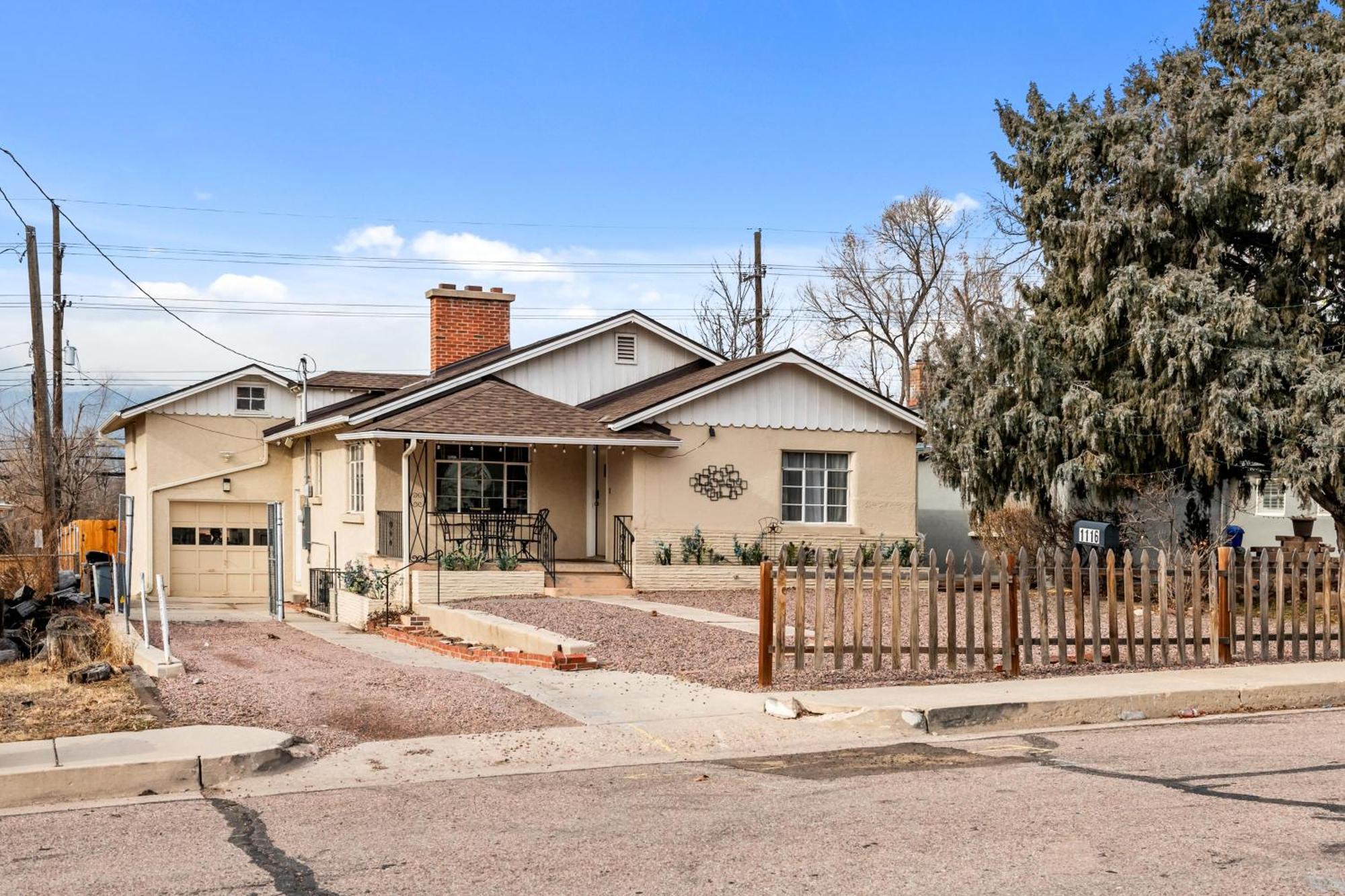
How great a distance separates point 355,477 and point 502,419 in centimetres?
424

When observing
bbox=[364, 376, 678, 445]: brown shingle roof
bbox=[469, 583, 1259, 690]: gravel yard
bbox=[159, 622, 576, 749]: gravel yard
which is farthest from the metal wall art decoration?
bbox=[159, 622, 576, 749]: gravel yard

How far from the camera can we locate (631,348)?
26.5 meters

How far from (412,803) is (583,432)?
14.9 meters

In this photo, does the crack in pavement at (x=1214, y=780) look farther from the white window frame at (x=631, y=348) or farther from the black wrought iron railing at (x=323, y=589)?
the white window frame at (x=631, y=348)

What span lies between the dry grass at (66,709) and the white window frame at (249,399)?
19.1 metres

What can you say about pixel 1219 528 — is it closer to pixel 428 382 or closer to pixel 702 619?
pixel 702 619

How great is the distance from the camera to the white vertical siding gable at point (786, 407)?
23.6 m

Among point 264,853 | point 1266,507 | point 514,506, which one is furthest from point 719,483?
point 264,853

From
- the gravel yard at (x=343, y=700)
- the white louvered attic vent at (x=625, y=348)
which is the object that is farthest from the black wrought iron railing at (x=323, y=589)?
the gravel yard at (x=343, y=700)

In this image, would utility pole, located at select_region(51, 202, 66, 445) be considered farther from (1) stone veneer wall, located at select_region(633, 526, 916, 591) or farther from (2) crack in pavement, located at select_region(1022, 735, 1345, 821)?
(2) crack in pavement, located at select_region(1022, 735, 1345, 821)

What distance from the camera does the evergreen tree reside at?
59.8 feet

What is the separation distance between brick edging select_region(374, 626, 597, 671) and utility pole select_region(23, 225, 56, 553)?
826 centimetres

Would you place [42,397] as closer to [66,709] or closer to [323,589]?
[323,589]

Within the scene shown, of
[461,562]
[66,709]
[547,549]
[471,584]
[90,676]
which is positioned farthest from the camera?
[547,549]
